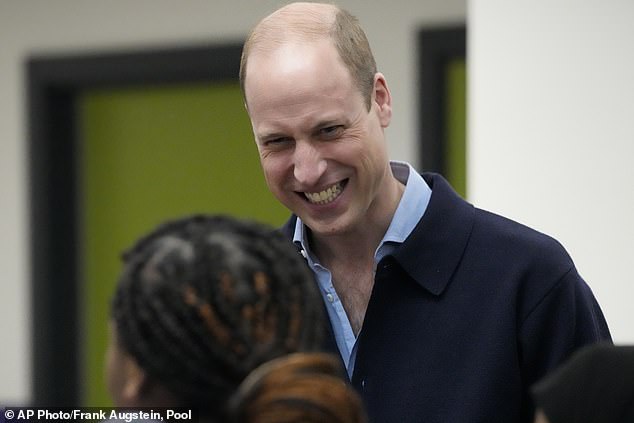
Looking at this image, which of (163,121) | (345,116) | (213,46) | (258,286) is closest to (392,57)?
(213,46)

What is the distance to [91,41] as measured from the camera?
17.0ft

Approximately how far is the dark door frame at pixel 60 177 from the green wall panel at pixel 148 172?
3.6 inches

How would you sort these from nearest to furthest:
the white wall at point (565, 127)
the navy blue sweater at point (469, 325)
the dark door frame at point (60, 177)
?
1. the navy blue sweater at point (469, 325)
2. the white wall at point (565, 127)
3. the dark door frame at point (60, 177)

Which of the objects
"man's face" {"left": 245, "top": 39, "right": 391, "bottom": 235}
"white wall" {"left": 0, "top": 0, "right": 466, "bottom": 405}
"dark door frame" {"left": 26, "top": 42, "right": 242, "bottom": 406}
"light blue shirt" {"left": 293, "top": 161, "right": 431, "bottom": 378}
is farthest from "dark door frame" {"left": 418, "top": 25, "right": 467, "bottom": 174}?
"man's face" {"left": 245, "top": 39, "right": 391, "bottom": 235}

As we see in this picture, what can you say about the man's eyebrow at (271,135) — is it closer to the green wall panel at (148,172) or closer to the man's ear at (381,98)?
the man's ear at (381,98)

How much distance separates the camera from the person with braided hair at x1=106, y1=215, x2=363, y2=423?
134cm

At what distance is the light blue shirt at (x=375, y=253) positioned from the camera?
81.8 inches

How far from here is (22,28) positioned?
5.30 meters

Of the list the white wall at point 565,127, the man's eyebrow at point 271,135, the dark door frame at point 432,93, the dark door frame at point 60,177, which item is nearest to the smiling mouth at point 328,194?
the man's eyebrow at point 271,135

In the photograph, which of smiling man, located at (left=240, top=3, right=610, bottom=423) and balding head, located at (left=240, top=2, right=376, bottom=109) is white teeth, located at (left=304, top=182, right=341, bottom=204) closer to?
smiling man, located at (left=240, top=3, right=610, bottom=423)

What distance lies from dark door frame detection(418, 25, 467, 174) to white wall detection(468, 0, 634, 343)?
1471mm

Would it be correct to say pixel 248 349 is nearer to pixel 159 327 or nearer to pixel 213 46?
pixel 159 327

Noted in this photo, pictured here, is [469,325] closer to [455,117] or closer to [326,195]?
[326,195]

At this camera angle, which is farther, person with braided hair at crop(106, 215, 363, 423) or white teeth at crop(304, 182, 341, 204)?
white teeth at crop(304, 182, 341, 204)
